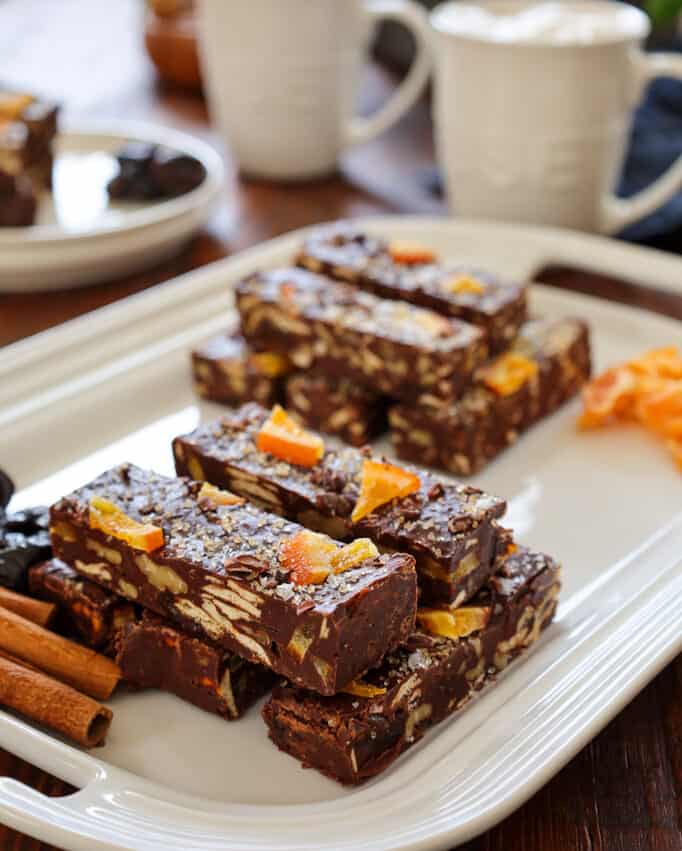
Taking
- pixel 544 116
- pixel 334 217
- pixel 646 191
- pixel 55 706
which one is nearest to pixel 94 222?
pixel 334 217

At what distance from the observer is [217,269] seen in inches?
109

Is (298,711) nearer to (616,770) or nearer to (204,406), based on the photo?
(616,770)

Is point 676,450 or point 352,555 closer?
point 352,555

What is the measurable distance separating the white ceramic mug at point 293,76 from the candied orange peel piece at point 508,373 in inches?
57.7

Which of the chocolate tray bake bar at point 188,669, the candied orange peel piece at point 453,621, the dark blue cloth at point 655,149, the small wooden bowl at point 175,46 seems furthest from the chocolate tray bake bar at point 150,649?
the small wooden bowl at point 175,46

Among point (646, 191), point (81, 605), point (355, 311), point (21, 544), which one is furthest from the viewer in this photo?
point (646, 191)

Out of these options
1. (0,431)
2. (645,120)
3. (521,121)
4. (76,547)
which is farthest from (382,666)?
(645,120)

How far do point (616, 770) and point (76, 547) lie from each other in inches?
31.1

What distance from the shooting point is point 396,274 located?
8.03ft

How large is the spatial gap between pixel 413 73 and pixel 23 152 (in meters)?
1.16

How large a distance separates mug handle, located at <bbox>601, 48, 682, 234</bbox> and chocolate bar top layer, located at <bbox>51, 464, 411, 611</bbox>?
71.0 inches

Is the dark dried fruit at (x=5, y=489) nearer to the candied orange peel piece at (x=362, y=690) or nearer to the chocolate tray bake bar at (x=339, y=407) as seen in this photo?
the chocolate tray bake bar at (x=339, y=407)

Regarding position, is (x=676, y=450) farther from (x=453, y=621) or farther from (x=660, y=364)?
(x=453, y=621)

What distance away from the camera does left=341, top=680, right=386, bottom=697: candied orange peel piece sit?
152 cm
